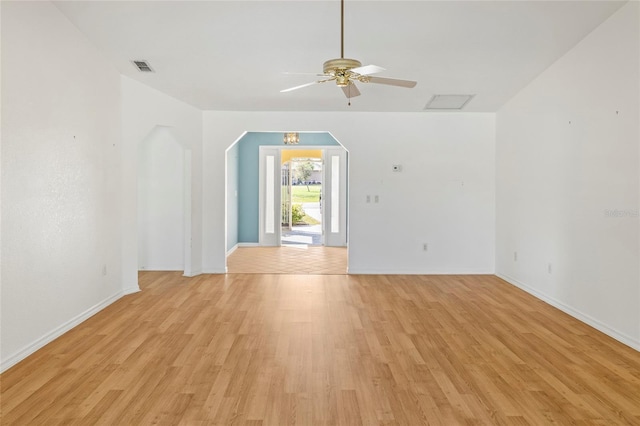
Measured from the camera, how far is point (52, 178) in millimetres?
3727

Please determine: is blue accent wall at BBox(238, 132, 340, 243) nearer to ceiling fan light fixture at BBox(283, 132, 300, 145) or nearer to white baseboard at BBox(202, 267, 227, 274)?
ceiling fan light fixture at BBox(283, 132, 300, 145)

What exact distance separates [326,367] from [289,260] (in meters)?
4.77

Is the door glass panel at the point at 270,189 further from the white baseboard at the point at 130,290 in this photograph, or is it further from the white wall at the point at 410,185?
the white baseboard at the point at 130,290

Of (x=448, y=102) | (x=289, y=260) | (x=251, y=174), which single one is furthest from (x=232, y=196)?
(x=448, y=102)

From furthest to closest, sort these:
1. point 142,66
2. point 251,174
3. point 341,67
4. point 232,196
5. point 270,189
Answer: point 270,189 → point 251,174 → point 232,196 → point 142,66 → point 341,67

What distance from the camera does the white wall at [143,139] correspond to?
521 cm

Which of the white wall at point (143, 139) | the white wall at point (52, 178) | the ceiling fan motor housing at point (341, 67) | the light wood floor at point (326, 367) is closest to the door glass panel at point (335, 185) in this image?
the white wall at point (143, 139)

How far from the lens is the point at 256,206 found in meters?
9.58

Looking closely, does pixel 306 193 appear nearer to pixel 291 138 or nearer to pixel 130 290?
pixel 291 138

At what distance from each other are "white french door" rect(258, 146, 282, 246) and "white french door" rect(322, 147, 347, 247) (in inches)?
40.2

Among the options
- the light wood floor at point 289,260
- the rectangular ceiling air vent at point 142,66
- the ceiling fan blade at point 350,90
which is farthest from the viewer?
the light wood floor at point 289,260

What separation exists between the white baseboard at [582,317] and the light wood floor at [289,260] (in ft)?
8.54

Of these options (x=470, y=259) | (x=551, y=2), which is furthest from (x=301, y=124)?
(x=551, y=2)

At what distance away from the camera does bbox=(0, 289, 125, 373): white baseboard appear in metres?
3.11
